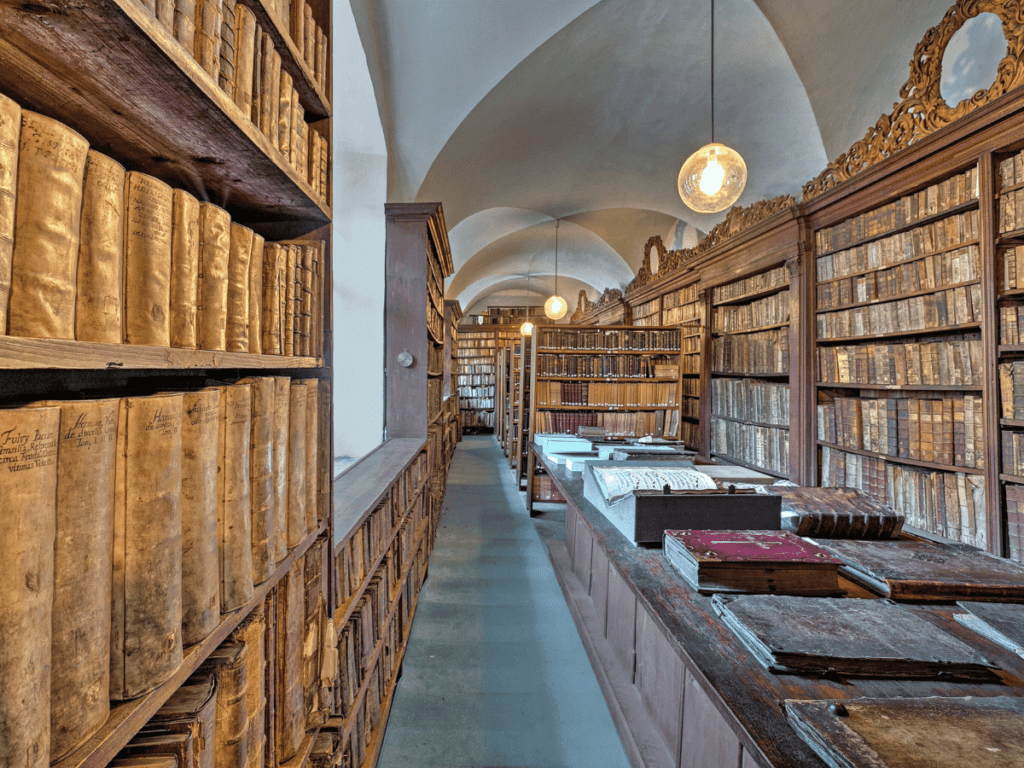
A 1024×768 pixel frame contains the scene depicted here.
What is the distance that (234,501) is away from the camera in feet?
2.17

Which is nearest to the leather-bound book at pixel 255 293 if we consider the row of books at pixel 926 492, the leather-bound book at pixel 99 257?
the leather-bound book at pixel 99 257

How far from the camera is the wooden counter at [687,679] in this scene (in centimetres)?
73

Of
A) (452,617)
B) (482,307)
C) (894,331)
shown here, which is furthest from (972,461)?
(482,307)

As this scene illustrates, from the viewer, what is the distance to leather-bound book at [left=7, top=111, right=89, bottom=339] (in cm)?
40

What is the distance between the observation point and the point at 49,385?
2.23 feet

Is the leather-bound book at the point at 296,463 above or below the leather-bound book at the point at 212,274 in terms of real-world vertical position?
below

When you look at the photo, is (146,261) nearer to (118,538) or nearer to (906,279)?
(118,538)

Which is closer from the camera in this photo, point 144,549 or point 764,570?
point 144,549

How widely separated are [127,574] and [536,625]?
2555 millimetres

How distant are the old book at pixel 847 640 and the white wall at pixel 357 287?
9.48 feet

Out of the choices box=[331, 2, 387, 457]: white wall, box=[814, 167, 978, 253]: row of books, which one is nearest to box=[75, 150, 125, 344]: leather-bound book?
box=[331, 2, 387, 457]: white wall

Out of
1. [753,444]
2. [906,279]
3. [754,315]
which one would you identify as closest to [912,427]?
[906,279]

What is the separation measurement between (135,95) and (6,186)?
29cm

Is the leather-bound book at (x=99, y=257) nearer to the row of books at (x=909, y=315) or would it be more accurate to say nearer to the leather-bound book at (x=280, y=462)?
the leather-bound book at (x=280, y=462)
